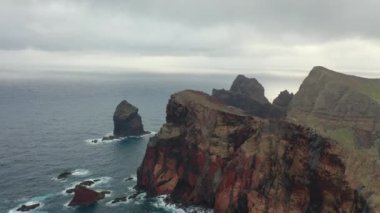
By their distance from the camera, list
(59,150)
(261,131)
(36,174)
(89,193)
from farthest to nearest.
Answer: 1. (59,150)
2. (36,174)
3. (89,193)
4. (261,131)

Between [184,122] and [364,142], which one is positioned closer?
[364,142]

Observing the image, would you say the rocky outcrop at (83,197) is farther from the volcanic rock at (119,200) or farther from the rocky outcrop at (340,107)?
the rocky outcrop at (340,107)

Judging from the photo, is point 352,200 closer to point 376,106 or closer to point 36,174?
point 376,106

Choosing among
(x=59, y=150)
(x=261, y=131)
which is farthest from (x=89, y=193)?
(x=59, y=150)

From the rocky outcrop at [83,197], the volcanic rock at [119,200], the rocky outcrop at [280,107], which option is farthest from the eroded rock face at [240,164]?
the rocky outcrop at [280,107]

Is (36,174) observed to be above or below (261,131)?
below

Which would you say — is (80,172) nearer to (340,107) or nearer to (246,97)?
(246,97)

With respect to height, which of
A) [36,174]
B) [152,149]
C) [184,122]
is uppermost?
[184,122]

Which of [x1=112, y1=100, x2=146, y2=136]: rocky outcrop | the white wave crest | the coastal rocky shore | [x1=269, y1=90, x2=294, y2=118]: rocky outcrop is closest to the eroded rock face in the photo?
the coastal rocky shore
